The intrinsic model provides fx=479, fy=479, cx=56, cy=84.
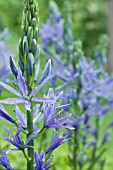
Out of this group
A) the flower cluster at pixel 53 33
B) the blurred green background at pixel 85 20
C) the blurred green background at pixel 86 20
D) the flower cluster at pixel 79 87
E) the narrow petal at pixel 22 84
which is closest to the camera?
the narrow petal at pixel 22 84

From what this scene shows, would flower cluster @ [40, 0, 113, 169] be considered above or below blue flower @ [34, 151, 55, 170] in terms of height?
above

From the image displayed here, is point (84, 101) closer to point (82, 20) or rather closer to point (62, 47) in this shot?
point (62, 47)

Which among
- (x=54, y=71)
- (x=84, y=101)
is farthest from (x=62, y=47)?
(x=84, y=101)

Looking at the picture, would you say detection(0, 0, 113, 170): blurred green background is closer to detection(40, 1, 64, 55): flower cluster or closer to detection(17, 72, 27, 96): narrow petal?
detection(40, 1, 64, 55): flower cluster

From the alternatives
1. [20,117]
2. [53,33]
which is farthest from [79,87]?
[20,117]

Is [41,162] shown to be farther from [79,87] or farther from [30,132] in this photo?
[79,87]

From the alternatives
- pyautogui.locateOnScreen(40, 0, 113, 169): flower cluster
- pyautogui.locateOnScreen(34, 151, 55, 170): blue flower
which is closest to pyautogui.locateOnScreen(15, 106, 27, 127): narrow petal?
pyautogui.locateOnScreen(34, 151, 55, 170): blue flower

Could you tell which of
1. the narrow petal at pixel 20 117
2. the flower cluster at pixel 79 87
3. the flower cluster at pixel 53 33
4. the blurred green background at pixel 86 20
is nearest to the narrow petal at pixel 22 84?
the narrow petal at pixel 20 117

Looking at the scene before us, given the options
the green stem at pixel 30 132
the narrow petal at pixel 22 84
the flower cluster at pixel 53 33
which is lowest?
the green stem at pixel 30 132

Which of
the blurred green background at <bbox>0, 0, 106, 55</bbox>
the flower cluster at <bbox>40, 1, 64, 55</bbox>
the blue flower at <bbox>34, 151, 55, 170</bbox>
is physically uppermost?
the blurred green background at <bbox>0, 0, 106, 55</bbox>

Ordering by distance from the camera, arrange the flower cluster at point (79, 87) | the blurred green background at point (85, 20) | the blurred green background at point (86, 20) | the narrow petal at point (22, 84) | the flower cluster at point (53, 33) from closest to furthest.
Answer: the narrow petal at point (22, 84)
the flower cluster at point (79, 87)
the flower cluster at point (53, 33)
the blurred green background at point (85, 20)
the blurred green background at point (86, 20)

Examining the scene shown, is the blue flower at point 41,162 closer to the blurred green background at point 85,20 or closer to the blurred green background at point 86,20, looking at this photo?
the blurred green background at point 85,20
